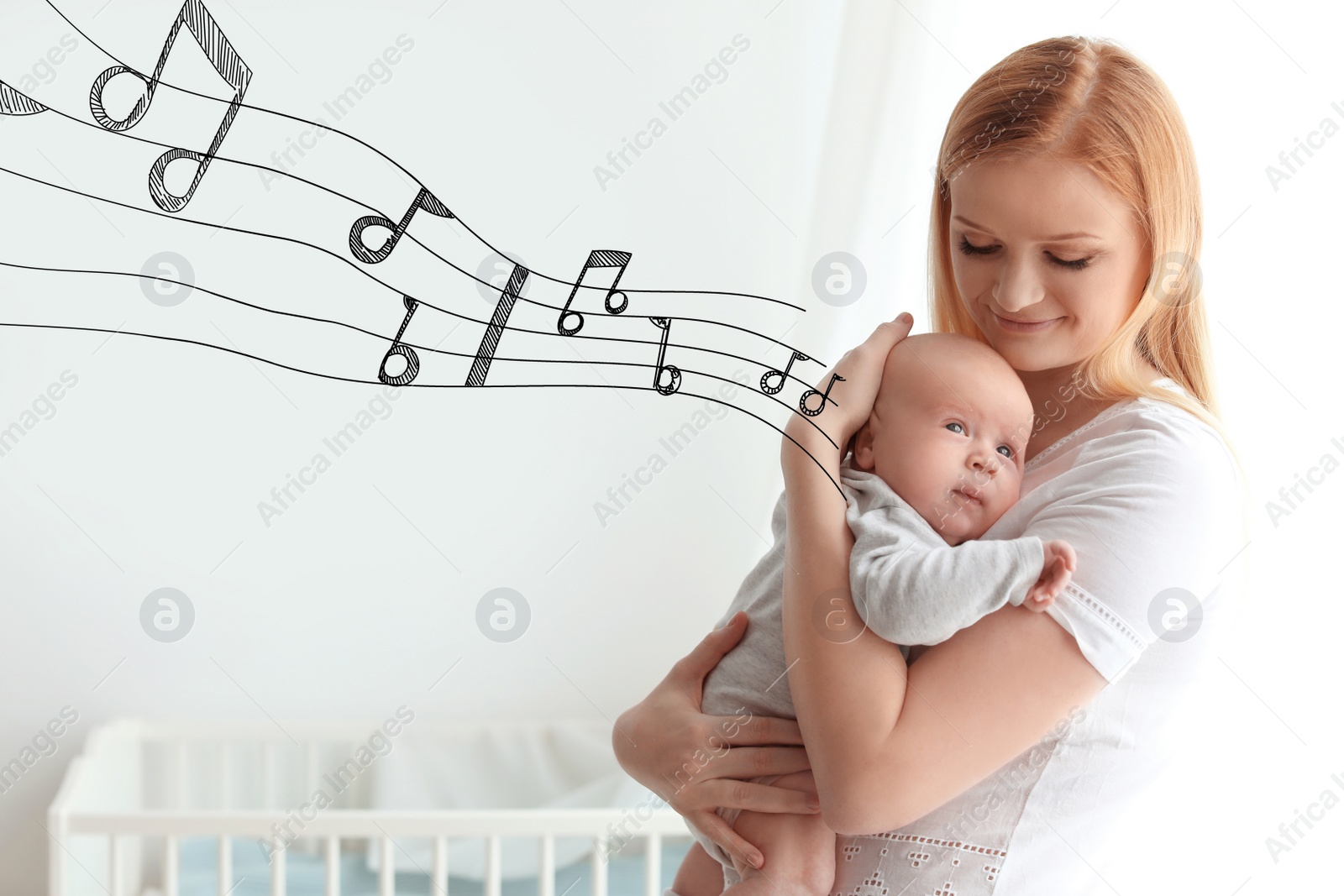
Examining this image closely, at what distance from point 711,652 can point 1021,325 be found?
38 cm

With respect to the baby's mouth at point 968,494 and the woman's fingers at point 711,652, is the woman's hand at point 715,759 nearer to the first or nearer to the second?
the woman's fingers at point 711,652

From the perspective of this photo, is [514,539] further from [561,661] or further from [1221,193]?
[1221,193]

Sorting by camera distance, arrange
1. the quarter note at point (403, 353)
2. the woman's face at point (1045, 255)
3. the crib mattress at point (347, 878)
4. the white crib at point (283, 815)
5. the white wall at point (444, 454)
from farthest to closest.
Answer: the white wall at point (444, 454) → the crib mattress at point (347, 878) → the white crib at point (283, 815) → the woman's face at point (1045, 255) → the quarter note at point (403, 353)

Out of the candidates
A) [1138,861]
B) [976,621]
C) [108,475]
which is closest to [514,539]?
[108,475]

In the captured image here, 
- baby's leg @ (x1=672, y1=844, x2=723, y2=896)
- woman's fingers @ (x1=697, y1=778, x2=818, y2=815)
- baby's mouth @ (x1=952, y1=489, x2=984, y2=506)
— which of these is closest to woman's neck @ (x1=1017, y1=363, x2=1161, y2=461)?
baby's mouth @ (x1=952, y1=489, x2=984, y2=506)

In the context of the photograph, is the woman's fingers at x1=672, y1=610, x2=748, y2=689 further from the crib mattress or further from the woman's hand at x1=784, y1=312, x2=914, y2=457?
the crib mattress

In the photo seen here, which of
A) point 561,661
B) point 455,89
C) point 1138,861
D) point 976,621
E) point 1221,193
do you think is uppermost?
point 455,89

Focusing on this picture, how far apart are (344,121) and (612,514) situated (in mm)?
1072

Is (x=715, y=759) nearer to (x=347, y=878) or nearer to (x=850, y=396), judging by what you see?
(x=850, y=396)

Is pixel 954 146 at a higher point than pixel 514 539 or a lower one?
higher

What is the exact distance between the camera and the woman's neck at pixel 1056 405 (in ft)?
2.85

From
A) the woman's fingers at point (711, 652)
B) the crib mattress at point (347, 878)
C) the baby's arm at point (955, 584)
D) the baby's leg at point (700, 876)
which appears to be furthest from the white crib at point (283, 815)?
the baby's arm at point (955, 584)

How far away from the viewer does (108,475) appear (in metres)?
2.28

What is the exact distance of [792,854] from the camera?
2.61 ft
